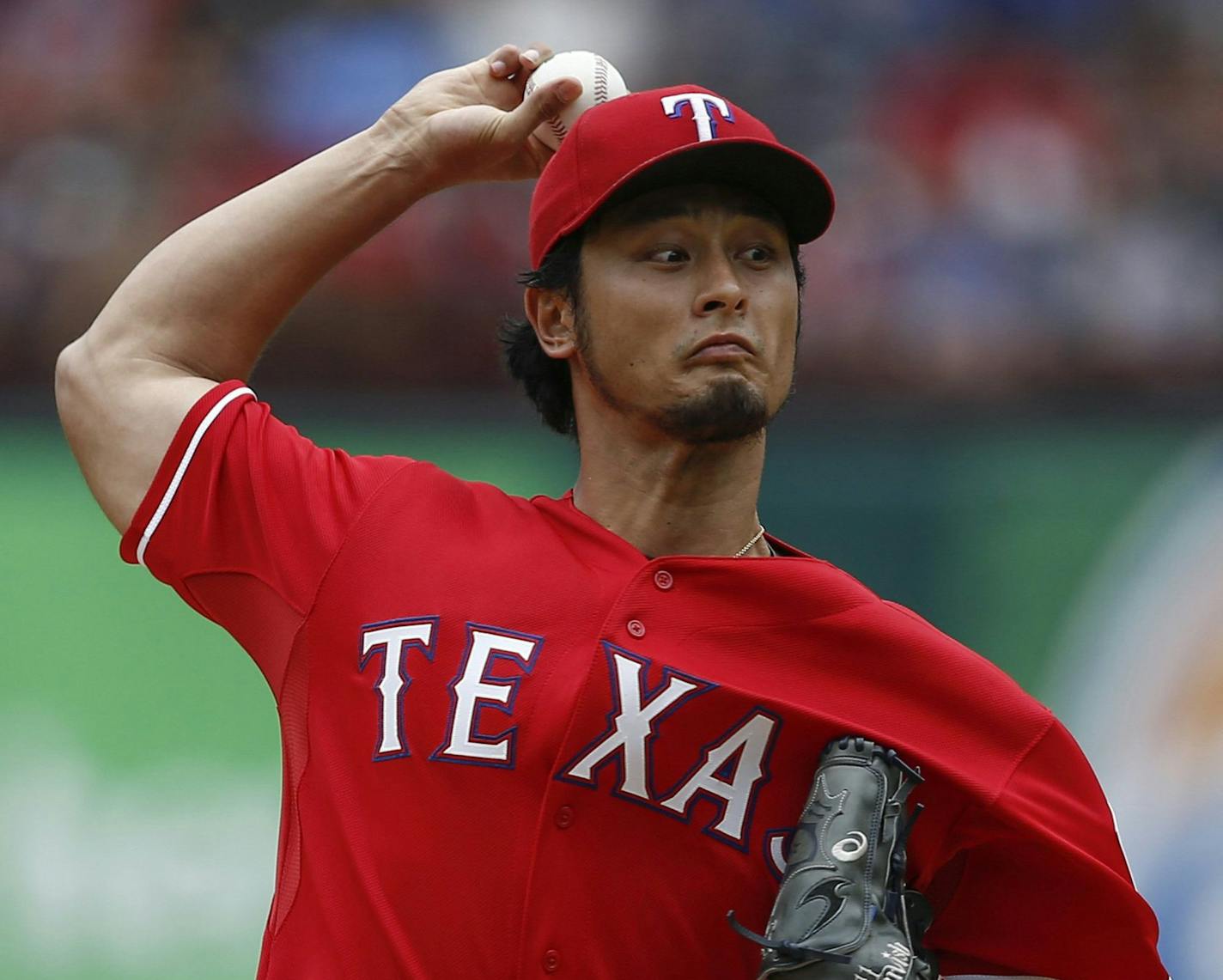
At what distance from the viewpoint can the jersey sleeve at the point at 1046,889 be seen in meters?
2.27

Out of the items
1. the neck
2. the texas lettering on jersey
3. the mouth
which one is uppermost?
the mouth

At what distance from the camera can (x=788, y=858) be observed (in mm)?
2186

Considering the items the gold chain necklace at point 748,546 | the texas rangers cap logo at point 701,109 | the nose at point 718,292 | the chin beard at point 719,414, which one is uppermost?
the texas rangers cap logo at point 701,109

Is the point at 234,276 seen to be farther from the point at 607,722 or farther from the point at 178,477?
the point at 607,722

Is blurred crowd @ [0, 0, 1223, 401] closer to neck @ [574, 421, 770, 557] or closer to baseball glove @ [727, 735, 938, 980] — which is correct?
neck @ [574, 421, 770, 557]

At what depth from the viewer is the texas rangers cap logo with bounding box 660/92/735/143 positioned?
2.41 m

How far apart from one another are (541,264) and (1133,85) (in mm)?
4680

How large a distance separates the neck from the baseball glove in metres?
0.43

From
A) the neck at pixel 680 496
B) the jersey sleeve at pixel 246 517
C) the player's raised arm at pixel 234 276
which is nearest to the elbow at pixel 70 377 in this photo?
the player's raised arm at pixel 234 276

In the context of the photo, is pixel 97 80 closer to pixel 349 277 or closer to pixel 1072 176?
pixel 349 277

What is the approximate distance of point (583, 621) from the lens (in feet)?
7.50

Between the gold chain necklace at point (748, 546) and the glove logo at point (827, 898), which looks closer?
the glove logo at point (827, 898)

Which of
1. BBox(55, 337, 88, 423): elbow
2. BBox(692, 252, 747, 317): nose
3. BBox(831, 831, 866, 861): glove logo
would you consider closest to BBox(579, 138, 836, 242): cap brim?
BBox(692, 252, 747, 317): nose

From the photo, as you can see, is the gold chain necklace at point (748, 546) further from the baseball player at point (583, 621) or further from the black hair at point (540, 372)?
the black hair at point (540, 372)
